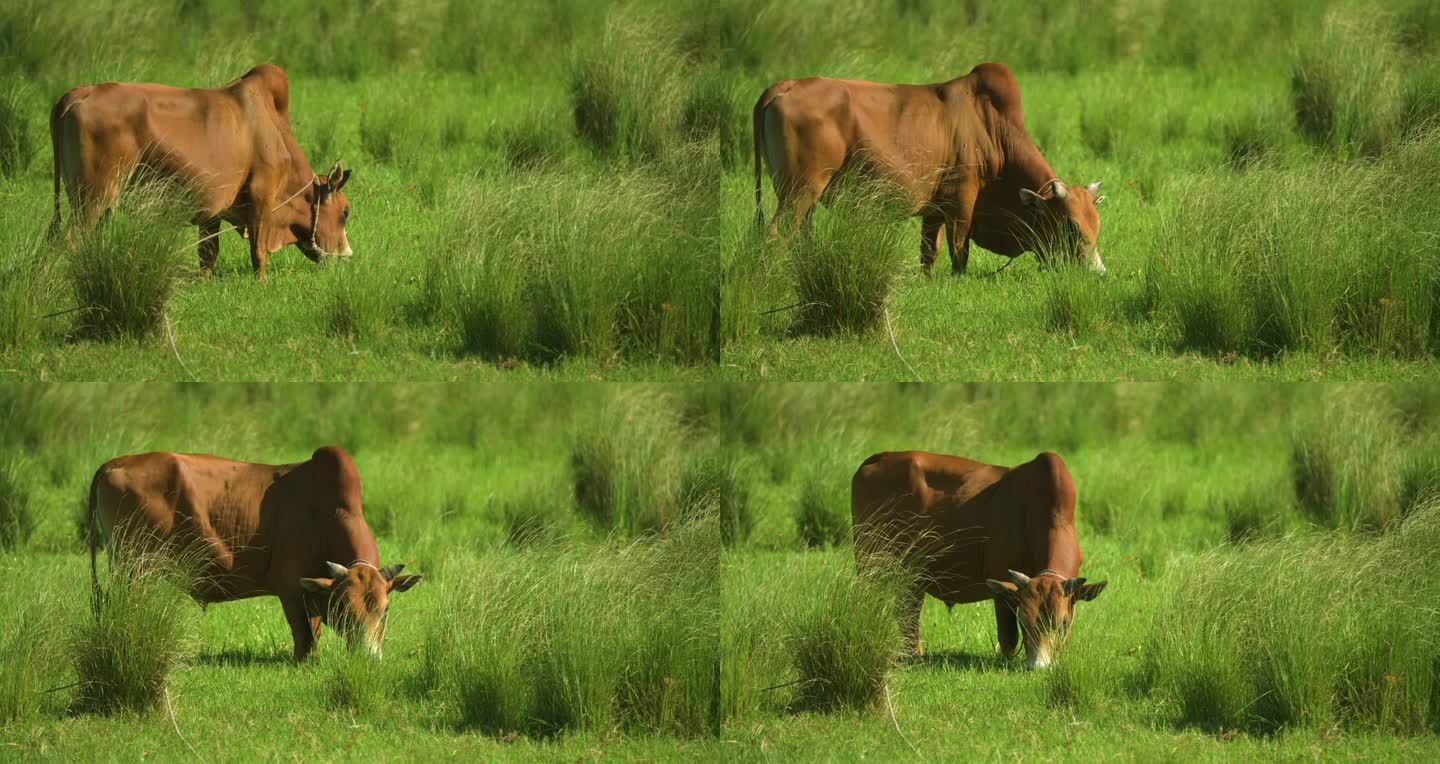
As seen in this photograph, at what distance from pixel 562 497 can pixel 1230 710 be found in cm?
783

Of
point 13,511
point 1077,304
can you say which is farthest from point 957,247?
point 13,511

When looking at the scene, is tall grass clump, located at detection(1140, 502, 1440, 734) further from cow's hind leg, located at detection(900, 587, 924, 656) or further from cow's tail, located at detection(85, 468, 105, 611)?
cow's tail, located at detection(85, 468, 105, 611)

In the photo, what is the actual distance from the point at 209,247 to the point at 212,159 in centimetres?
83

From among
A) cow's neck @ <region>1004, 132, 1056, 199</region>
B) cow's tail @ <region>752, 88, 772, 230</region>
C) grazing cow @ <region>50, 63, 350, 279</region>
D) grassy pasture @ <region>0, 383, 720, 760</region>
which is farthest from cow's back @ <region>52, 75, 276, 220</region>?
cow's neck @ <region>1004, 132, 1056, 199</region>

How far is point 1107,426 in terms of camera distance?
24641mm

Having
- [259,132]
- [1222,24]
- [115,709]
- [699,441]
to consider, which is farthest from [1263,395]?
[115,709]

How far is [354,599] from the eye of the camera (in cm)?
1620

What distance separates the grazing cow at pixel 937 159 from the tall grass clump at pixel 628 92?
5.73 ft

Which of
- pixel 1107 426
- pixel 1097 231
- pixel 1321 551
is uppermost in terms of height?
pixel 1097 231

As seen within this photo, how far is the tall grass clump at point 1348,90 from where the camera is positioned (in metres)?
20.3

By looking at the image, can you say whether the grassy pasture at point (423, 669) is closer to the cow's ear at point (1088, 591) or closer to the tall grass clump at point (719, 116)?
the cow's ear at point (1088, 591)

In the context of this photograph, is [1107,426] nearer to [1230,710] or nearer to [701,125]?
[701,125]

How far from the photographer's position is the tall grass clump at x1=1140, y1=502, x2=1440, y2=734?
1458cm

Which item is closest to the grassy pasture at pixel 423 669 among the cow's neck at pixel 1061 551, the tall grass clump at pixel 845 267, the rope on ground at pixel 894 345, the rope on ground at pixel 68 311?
the tall grass clump at pixel 845 267
